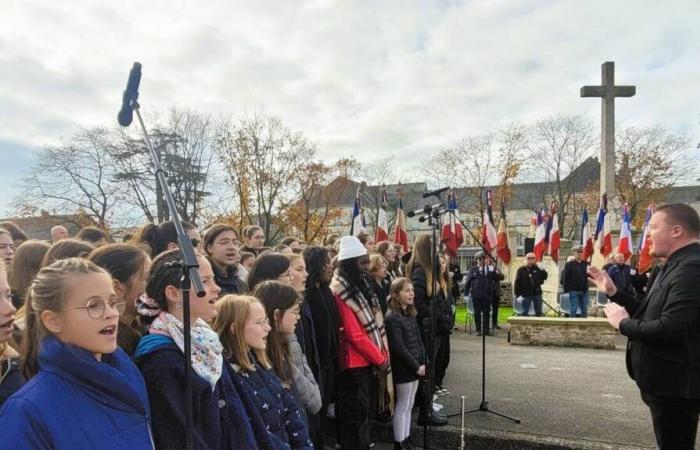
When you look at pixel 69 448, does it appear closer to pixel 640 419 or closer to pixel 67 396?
pixel 67 396

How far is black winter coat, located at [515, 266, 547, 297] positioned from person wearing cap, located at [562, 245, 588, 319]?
2.56 feet

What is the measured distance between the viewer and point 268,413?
8.35 ft

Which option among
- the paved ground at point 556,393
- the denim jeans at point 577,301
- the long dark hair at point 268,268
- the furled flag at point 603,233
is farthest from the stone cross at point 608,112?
the long dark hair at point 268,268

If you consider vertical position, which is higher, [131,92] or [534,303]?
[131,92]

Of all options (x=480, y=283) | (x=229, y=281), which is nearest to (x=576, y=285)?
(x=480, y=283)

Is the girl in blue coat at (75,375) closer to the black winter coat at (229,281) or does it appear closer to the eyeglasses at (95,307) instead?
the eyeglasses at (95,307)

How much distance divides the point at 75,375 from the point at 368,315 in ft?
9.76

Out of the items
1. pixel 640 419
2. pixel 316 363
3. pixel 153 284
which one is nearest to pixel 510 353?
pixel 640 419

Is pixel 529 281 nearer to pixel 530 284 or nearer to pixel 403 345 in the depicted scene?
pixel 530 284

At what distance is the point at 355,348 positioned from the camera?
14.0ft

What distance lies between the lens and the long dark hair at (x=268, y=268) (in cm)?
365

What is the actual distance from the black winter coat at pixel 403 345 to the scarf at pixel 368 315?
106 mm

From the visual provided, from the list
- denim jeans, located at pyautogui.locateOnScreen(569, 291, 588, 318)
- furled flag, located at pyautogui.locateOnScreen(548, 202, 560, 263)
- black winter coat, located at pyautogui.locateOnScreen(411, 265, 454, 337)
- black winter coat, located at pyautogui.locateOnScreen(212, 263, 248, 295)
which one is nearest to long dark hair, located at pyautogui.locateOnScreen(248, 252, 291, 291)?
black winter coat, located at pyautogui.locateOnScreen(212, 263, 248, 295)

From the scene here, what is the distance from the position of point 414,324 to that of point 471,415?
1.30 meters
